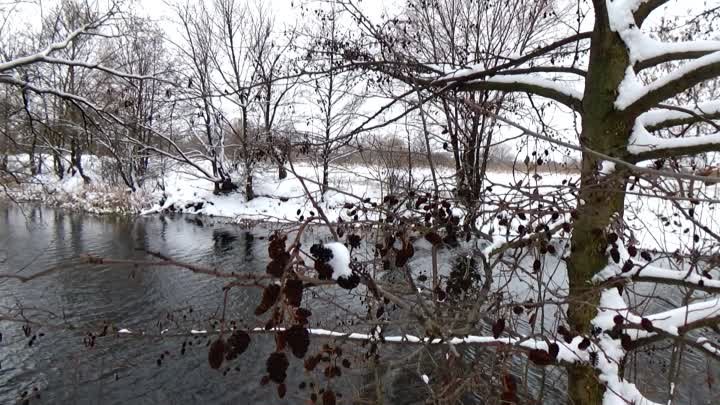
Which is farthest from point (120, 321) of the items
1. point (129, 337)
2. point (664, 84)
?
point (664, 84)

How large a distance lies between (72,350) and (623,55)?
25.2ft

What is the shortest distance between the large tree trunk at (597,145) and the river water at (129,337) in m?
0.44

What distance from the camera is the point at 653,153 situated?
2217 millimetres

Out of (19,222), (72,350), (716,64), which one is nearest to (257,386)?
(72,350)

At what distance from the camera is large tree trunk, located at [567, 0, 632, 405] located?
2393 mm

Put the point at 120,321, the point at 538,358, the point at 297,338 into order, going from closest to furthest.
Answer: the point at 297,338, the point at 538,358, the point at 120,321

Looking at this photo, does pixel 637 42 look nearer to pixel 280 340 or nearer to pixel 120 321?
pixel 280 340

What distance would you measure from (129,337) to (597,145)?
20.6ft

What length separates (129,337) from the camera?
596 cm

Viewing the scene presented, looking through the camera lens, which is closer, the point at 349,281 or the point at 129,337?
the point at 349,281

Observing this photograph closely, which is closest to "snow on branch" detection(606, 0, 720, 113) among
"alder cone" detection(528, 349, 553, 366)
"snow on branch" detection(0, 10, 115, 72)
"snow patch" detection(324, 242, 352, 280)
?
"alder cone" detection(528, 349, 553, 366)

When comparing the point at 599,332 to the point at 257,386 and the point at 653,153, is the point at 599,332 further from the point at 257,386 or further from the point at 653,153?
the point at 257,386

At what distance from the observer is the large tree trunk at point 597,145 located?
7.85ft

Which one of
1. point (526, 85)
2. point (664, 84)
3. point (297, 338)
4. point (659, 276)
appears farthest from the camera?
point (526, 85)
